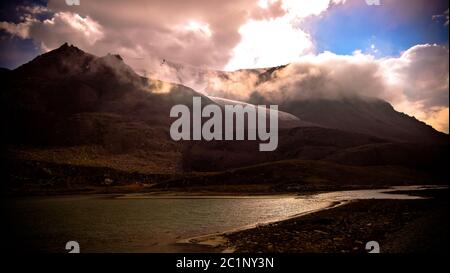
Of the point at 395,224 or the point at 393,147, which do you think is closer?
the point at 395,224

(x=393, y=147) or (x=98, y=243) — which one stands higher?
(x=393, y=147)

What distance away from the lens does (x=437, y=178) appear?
A: 485 ft

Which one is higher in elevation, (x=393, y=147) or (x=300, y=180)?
(x=393, y=147)

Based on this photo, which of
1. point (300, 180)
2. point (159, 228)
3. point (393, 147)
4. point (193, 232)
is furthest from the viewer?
point (393, 147)

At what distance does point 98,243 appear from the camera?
28.0 metres

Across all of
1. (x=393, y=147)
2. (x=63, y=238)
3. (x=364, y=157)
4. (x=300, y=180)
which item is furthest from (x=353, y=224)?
(x=393, y=147)

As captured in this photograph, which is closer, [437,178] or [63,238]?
[63,238]
